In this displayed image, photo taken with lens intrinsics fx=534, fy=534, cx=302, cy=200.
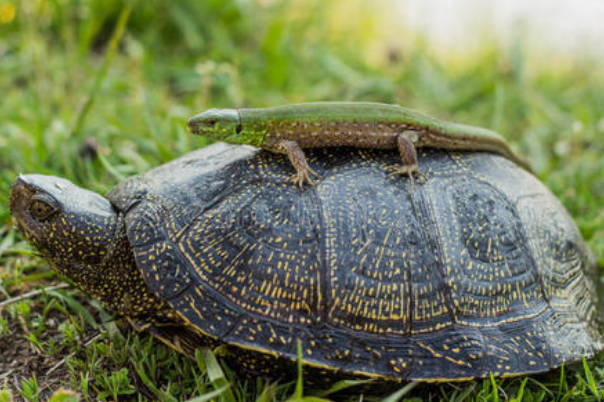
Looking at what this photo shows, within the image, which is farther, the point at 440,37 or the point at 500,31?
the point at 440,37

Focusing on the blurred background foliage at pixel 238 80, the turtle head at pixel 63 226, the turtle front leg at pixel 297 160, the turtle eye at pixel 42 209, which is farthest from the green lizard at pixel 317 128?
the blurred background foliage at pixel 238 80

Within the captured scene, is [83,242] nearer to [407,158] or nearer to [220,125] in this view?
[220,125]

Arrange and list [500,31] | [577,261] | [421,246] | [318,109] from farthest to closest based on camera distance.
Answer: [500,31] → [577,261] → [318,109] → [421,246]

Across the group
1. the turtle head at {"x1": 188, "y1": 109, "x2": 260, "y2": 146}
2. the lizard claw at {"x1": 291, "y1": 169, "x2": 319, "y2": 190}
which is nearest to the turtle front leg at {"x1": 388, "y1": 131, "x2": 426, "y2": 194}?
the lizard claw at {"x1": 291, "y1": 169, "x2": 319, "y2": 190}

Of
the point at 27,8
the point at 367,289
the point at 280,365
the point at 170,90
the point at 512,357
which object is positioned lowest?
the point at 280,365

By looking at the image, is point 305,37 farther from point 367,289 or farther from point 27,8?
point 367,289

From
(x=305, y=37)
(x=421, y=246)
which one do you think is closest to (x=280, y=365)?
(x=421, y=246)

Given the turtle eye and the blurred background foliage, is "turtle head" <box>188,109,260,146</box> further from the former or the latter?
the blurred background foliage
